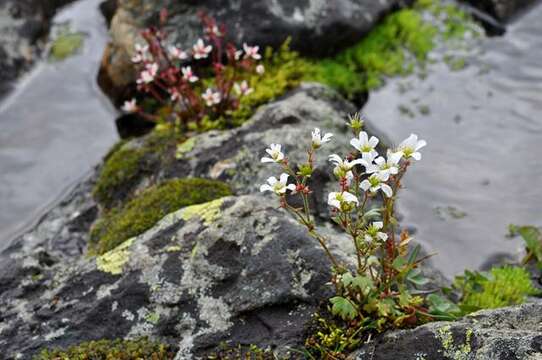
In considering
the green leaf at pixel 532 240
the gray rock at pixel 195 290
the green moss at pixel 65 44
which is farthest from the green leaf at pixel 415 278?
the green moss at pixel 65 44

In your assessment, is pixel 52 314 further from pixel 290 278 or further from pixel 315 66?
pixel 315 66

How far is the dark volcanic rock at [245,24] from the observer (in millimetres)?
6695

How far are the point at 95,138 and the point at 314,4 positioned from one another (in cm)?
295

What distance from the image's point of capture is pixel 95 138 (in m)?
6.78

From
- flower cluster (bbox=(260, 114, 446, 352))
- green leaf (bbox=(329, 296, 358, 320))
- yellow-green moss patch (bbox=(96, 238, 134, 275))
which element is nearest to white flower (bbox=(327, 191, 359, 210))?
flower cluster (bbox=(260, 114, 446, 352))

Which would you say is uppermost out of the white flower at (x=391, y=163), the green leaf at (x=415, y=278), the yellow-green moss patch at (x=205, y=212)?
the white flower at (x=391, y=163)

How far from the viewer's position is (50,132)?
22.5 ft

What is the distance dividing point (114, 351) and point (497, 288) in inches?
108

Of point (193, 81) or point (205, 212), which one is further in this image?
point (193, 81)

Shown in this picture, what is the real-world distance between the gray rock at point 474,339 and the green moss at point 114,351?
3.34 ft

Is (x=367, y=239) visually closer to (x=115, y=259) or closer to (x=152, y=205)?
(x=115, y=259)

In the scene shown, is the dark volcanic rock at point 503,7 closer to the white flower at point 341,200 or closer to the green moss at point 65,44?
the green moss at point 65,44

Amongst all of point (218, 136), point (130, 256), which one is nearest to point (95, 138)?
point (218, 136)

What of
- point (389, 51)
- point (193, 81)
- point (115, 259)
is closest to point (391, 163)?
point (115, 259)
